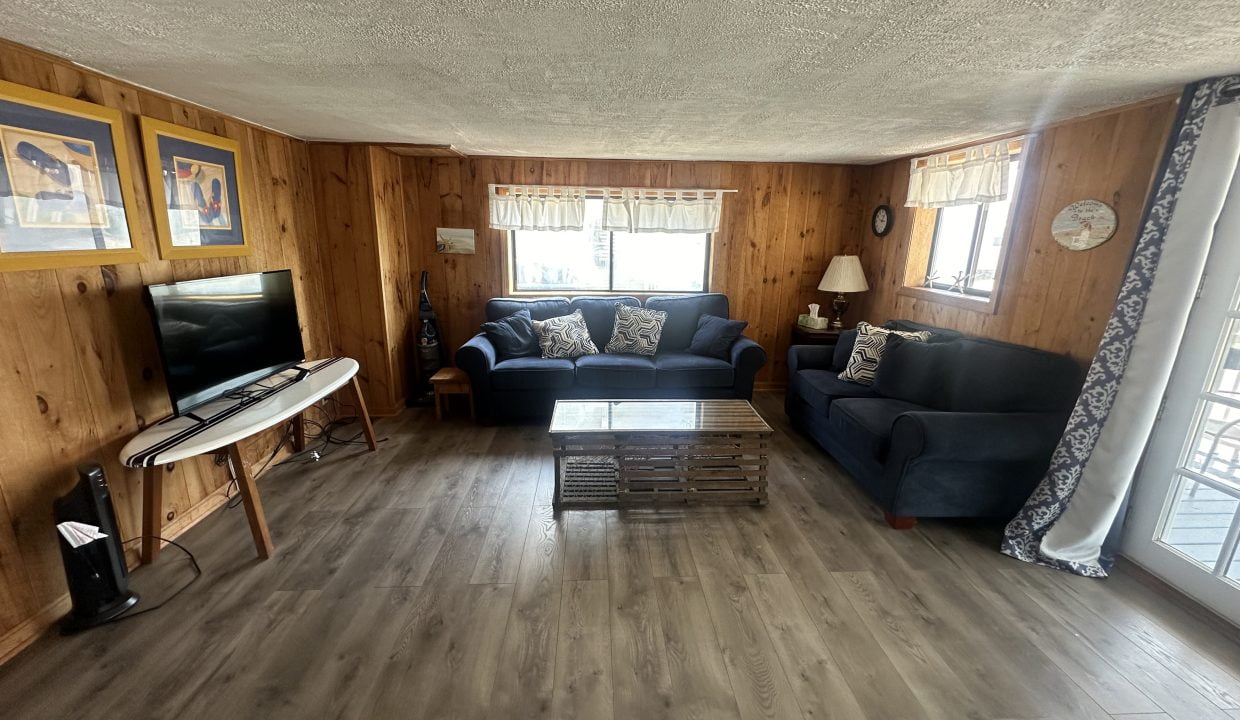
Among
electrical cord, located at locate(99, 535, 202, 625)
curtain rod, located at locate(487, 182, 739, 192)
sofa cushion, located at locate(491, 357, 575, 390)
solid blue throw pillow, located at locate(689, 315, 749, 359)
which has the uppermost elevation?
curtain rod, located at locate(487, 182, 739, 192)

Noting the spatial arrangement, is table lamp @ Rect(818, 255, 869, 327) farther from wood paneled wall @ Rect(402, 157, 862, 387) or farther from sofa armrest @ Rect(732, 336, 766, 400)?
sofa armrest @ Rect(732, 336, 766, 400)

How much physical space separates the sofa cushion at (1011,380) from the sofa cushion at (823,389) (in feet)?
1.74

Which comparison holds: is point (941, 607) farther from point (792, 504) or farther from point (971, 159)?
point (971, 159)

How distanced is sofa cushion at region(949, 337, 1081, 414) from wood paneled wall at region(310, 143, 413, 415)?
3900mm

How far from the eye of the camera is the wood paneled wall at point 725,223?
14.1ft

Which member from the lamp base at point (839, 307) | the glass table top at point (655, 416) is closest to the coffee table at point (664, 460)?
the glass table top at point (655, 416)

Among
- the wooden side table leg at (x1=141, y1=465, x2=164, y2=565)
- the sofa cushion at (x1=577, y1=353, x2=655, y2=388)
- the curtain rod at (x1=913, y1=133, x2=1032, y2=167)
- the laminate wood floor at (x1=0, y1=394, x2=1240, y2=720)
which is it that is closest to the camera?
the laminate wood floor at (x1=0, y1=394, x2=1240, y2=720)

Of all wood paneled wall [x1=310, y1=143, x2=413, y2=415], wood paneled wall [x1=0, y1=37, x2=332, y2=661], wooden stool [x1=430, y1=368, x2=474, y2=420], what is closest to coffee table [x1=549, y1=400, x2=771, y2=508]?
wooden stool [x1=430, y1=368, x2=474, y2=420]

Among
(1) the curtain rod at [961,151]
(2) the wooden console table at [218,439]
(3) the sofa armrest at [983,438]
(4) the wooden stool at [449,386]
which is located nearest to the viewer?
(2) the wooden console table at [218,439]

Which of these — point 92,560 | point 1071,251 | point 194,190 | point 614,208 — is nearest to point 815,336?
point 1071,251

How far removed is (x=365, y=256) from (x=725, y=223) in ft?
9.81

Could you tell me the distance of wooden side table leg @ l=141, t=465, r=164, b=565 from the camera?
2.02 metres

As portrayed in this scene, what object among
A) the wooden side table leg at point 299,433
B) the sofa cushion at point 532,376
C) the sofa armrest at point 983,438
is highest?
the sofa armrest at point 983,438

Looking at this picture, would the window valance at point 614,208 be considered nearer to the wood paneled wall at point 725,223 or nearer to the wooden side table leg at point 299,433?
the wood paneled wall at point 725,223
